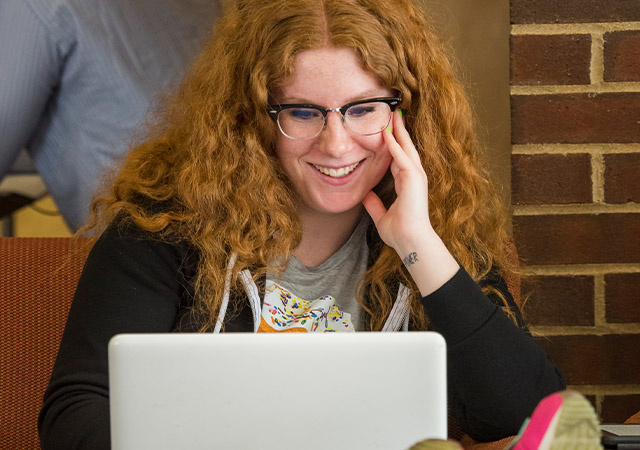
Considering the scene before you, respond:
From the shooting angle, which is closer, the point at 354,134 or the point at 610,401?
the point at 354,134


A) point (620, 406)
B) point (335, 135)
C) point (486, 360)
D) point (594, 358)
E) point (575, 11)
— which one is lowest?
point (620, 406)

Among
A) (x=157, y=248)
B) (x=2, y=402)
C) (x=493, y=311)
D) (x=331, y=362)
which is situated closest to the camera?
(x=331, y=362)

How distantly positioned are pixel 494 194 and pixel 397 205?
0.33 meters

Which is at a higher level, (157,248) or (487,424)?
(157,248)

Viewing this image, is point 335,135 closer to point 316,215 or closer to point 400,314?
point 316,215

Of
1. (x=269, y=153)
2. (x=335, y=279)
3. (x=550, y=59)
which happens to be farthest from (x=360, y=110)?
(x=550, y=59)

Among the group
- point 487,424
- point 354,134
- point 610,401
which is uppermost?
point 354,134

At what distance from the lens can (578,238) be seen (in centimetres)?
180

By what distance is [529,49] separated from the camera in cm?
176

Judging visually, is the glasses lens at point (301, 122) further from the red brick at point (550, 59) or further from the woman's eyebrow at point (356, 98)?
the red brick at point (550, 59)

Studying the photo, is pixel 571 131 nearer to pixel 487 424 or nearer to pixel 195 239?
pixel 487 424

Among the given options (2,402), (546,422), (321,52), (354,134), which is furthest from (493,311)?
(2,402)

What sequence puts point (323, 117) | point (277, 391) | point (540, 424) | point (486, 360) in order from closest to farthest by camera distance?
point (540, 424) → point (277, 391) → point (486, 360) → point (323, 117)

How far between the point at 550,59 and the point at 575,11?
108 millimetres
